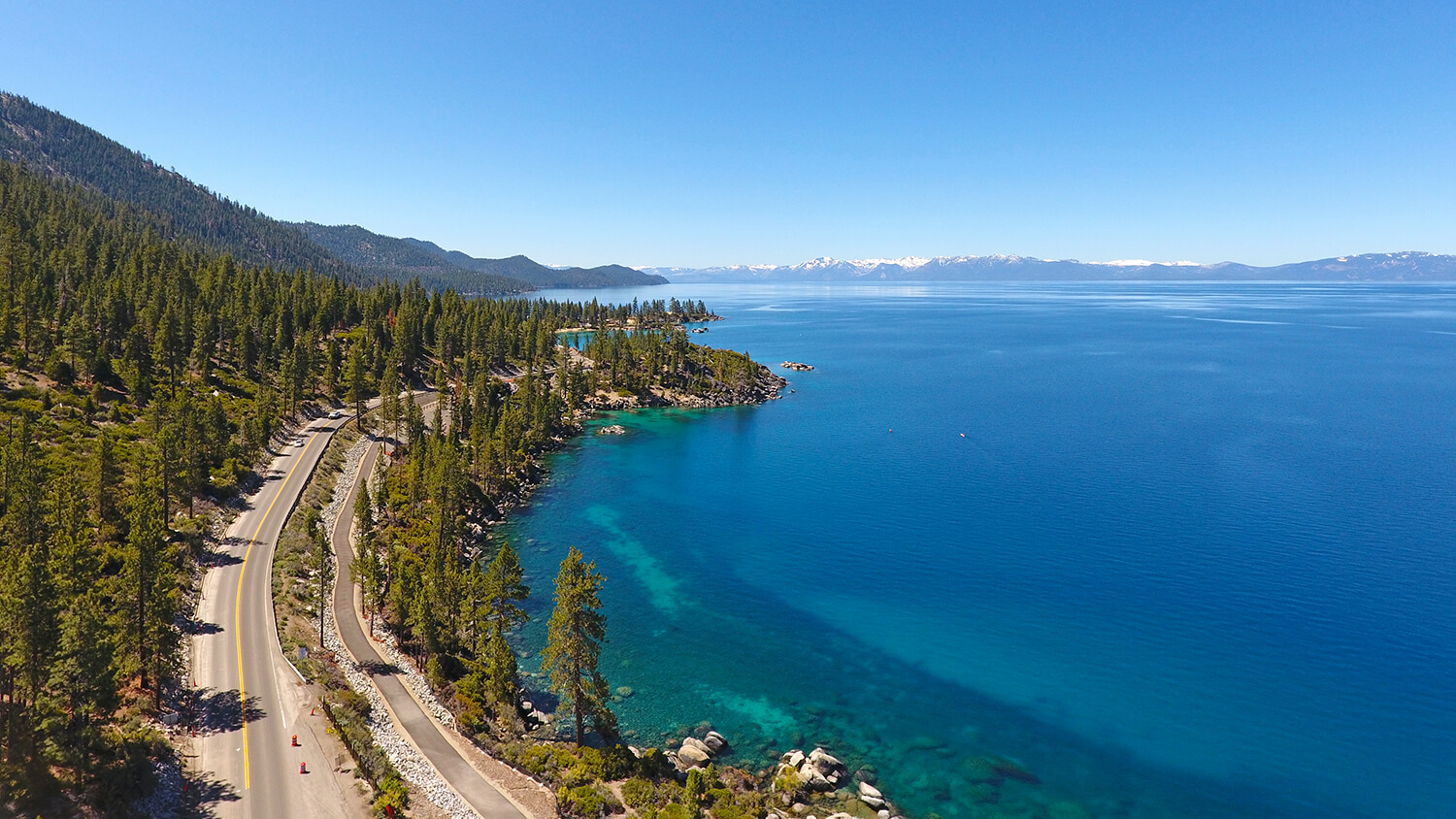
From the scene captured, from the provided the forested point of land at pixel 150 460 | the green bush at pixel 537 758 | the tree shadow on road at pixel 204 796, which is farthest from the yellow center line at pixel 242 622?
the green bush at pixel 537 758

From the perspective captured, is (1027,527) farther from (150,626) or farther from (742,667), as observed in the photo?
(150,626)

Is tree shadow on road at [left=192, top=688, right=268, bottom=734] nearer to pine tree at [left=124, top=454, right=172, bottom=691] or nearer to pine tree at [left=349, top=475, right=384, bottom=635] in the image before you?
pine tree at [left=124, top=454, right=172, bottom=691]

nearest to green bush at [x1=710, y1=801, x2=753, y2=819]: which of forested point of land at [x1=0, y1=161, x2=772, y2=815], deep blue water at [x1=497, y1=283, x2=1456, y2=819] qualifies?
deep blue water at [x1=497, y1=283, x2=1456, y2=819]

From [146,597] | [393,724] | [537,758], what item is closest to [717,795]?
[537,758]

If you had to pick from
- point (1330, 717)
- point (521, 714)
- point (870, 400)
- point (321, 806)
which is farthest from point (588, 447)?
point (1330, 717)

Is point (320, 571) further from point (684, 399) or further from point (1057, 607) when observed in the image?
point (684, 399)
